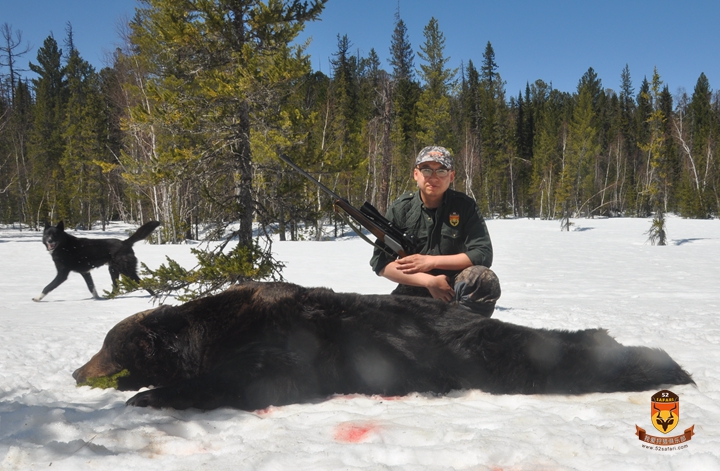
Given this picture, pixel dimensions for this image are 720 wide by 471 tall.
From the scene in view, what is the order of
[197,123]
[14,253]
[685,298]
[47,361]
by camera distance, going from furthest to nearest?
1. [14,253]
2. [685,298]
3. [197,123]
4. [47,361]

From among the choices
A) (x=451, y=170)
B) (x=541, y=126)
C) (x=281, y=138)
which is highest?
(x=541, y=126)

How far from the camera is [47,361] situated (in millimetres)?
3496

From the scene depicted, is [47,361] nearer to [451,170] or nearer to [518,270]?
[451,170]

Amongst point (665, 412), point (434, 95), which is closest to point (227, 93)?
point (665, 412)

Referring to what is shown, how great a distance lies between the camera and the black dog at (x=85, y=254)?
27.7 ft

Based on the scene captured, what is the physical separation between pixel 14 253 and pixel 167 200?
21.1 ft

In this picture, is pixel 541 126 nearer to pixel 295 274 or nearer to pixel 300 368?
pixel 295 274

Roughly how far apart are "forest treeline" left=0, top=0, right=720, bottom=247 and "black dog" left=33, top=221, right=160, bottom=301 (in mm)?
1467

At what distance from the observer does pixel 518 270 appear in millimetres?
12508

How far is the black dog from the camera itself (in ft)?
27.7

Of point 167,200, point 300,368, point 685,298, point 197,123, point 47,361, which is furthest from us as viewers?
point 167,200

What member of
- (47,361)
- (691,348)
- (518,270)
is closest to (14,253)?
(47,361)

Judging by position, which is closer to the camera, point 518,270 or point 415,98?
point 518,270

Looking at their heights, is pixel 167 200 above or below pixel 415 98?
below
